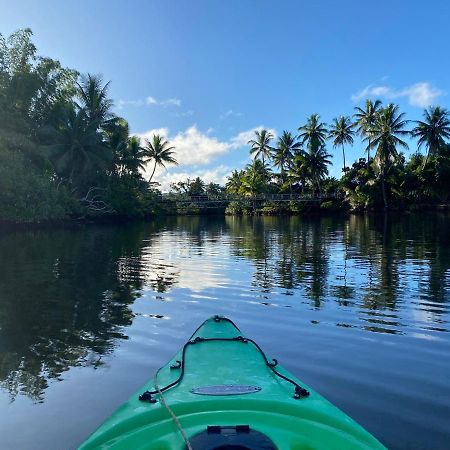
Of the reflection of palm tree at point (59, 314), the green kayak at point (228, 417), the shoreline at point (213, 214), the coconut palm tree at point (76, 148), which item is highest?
the coconut palm tree at point (76, 148)

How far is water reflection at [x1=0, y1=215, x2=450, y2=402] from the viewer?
581 centimetres

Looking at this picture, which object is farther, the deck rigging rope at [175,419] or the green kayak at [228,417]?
the green kayak at [228,417]

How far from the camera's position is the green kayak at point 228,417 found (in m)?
2.23

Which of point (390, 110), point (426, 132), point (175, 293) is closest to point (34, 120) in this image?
point (175, 293)

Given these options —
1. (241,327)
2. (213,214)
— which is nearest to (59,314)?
(241,327)

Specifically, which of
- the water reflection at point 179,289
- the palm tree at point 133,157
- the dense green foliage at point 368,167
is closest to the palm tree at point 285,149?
the dense green foliage at point 368,167

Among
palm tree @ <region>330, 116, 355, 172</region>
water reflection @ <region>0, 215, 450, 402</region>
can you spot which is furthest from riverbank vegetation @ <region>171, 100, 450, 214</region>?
water reflection @ <region>0, 215, 450, 402</region>

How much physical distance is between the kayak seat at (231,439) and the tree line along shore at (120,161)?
28003mm

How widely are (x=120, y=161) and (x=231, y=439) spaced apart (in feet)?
148

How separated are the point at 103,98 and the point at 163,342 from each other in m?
38.7

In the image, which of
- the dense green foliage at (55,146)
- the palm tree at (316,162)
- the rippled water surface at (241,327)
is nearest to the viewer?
the rippled water surface at (241,327)

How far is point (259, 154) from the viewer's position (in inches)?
2422

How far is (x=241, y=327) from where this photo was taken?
662cm

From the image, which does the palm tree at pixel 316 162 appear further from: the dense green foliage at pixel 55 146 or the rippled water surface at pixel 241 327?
the rippled water surface at pixel 241 327
